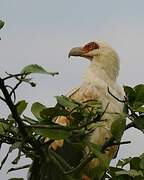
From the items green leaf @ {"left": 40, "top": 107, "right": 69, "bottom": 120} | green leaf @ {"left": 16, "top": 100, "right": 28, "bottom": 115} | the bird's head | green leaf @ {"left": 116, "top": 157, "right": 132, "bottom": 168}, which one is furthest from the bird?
green leaf @ {"left": 40, "top": 107, "right": 69, "bottom": 120}

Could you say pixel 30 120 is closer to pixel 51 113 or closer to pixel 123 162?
pixel 51 113

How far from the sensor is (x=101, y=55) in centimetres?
750

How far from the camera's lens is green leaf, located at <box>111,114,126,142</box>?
2.58 m

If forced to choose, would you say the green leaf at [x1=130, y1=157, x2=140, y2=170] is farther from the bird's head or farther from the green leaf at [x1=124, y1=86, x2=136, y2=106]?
the bird's head

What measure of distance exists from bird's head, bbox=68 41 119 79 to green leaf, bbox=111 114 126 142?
15.0 feet

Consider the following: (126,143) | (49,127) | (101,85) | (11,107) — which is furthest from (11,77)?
(101,85)

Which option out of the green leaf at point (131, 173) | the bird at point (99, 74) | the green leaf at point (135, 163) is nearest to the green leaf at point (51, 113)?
the green leaf at point (131, 173)

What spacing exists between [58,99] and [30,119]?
0.49 ft

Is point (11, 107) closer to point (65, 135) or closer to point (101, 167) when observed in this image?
point (65, 135)

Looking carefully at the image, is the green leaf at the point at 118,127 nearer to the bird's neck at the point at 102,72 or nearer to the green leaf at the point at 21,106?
the green leaf at the point at 21,106

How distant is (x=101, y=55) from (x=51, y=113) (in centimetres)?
509

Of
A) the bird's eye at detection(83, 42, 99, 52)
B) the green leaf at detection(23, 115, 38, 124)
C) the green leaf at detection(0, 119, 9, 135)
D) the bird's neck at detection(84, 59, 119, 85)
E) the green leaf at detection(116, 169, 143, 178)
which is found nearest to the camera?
the green leaf at detection(23, 115, 38, 124)

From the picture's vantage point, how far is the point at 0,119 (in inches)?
97.3

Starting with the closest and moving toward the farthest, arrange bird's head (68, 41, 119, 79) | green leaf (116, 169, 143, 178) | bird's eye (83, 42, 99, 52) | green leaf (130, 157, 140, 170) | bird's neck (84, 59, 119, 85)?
green leaf (116, 169, 143, 178) → green leaf (130, 157, 140, 170) → bird's neck (84, 59, 119, 85) → bird's head (68, 41, 119, 79) → bird's eye (83, 42, 99, 52)
